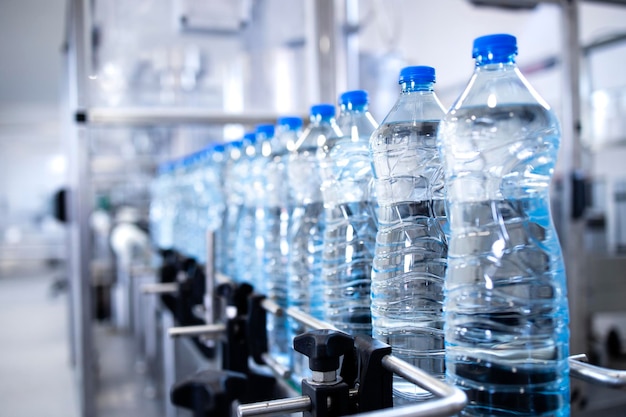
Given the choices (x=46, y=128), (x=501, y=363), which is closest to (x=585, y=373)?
(x=501, y=363)

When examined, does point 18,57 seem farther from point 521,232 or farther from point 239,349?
point 521,232

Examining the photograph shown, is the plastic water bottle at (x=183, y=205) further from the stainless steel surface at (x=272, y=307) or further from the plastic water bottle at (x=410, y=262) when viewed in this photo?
the plastic water bottle at (x=410, y=262)

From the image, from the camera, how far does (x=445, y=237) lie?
28.5 inches

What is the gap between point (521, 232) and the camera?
599mm

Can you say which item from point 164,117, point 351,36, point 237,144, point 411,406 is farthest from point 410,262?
point 351,36

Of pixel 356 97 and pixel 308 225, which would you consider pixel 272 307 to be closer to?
pixel 308 225

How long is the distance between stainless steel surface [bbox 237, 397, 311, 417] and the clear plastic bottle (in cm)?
45

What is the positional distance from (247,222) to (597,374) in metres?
0.93

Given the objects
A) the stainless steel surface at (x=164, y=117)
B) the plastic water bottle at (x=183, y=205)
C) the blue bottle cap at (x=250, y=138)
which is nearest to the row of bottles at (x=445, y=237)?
the blue bottle cap at (x=250, y=138)

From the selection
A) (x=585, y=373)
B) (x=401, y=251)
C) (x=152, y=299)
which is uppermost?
(x=401, y=251)

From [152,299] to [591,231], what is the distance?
8.00 feet

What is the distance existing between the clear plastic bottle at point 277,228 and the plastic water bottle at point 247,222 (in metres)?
0.07

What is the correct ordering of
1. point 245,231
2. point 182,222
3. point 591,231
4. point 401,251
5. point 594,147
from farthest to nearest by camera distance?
point 594,147
point 591,231
point 182,222
point 245,231
point 401,251

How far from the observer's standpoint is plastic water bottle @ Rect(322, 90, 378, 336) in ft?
2.80
